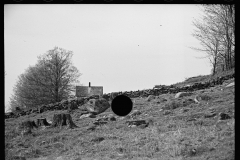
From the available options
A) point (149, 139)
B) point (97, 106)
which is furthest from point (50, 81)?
point (149, 139)

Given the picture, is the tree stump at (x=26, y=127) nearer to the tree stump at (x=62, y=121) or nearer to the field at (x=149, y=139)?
the field at (x=149, y=139)

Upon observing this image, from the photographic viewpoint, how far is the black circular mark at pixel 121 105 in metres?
5.22

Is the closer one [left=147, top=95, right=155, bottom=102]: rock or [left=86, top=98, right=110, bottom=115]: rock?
[left=86, top=98, right=110, bottom=115]: rock

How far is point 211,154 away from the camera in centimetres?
591

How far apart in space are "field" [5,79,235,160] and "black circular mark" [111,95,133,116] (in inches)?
65.6

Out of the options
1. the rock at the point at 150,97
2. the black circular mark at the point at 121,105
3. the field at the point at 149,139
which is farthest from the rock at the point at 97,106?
the black circular mark at the point at 121,105

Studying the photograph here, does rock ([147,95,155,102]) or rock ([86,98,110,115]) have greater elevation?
rock ([147,95,155,102])

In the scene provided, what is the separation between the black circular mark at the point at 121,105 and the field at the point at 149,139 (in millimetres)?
1666

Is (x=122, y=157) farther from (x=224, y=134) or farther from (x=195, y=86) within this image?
(x=195, y=86)

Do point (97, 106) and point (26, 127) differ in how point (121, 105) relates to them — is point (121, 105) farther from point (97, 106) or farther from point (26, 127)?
point (97, 106)

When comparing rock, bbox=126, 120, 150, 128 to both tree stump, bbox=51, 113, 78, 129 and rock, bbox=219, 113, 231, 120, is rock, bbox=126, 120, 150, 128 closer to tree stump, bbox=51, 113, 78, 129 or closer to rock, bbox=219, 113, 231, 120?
tree stump, bbox=51, 113, 78, 129

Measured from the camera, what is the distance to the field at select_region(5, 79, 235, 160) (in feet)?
20.7

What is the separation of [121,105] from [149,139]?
254cm

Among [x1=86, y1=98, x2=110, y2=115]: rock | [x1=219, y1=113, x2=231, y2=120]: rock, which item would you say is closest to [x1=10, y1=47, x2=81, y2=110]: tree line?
[x1=86, y1=98, x2=110, y2=115]: rock
